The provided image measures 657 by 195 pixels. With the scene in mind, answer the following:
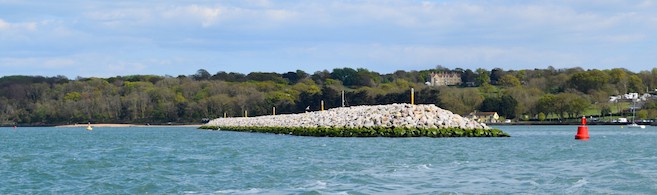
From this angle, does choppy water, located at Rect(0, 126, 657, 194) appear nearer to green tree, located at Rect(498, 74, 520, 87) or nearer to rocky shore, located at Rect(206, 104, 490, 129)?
rocky shore, located at Rect(206, 104, 490, 129)

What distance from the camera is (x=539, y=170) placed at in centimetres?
2134

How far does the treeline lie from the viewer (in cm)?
12512

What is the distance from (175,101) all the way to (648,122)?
2845 inches

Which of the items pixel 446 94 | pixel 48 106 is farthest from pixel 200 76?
pixel 446 94

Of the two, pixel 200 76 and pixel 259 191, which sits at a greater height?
pixel 200 76

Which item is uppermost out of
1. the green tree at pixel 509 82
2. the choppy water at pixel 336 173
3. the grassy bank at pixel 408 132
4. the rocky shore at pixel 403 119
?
the green tree at pixel 509 82

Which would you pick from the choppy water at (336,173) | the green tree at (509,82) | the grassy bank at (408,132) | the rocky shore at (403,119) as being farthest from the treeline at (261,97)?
the choppy water at (336,173)

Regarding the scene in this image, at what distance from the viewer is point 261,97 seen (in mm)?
136375

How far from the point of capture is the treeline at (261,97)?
411ft

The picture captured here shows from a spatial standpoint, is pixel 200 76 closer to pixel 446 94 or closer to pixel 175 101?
pixel 175 101

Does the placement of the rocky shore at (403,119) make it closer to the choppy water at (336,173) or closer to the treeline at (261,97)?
the choppy water at (336,173)

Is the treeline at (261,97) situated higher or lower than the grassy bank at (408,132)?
higher

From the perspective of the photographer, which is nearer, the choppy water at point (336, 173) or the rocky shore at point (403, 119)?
the choppy water at point (336, 173)

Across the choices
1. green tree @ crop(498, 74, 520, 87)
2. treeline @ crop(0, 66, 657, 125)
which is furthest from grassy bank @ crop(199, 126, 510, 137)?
green tree @ crop(498, 74, 520, 87)
